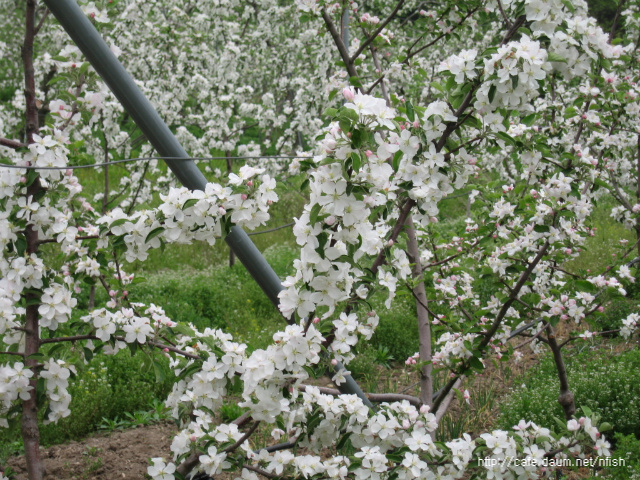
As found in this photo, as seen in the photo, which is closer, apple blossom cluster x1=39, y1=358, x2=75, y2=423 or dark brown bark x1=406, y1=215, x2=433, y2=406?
apple blossom cluster x1=39, y1=358, x2=75, y2=423

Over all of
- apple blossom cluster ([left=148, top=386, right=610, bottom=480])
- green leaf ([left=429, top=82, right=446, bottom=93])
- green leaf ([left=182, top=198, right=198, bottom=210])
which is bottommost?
apple blossom cluster ([left=148, top=386, right=610, bottom=480])

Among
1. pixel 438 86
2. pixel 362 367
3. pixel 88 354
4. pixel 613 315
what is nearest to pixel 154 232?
pixel 88 354

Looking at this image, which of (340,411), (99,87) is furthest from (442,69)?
(99,87)

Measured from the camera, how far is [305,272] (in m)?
1.70

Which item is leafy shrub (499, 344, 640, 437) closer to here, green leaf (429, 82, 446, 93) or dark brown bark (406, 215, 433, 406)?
dark brown bark (406, 215, 433, 406)

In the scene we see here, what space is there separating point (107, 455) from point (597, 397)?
296 cm

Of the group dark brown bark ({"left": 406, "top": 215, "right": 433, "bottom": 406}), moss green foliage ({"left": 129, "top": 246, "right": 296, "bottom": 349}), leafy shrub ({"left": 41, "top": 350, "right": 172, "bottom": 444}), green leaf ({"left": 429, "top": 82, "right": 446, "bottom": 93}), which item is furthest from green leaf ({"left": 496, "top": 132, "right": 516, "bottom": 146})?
moss green foliage ({"left": 129, "top": 246, "right": 296, "bottom": 349})

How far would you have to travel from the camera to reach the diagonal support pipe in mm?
1882

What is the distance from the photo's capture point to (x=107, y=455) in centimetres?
322

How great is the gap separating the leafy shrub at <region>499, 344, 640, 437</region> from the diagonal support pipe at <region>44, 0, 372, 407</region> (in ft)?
6.95

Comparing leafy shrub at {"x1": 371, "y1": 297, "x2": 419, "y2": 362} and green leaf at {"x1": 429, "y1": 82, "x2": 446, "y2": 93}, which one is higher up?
green leaf at {"x1": 429, "y1": 82, "x2": 446, "y2": 93}

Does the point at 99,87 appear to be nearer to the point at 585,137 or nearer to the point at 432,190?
the point at 432,190

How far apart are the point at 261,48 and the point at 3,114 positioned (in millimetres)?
3620

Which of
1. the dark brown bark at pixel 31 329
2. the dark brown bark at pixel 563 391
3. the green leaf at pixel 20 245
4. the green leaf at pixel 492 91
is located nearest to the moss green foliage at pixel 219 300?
the dark brown bark at pixel 563 391
